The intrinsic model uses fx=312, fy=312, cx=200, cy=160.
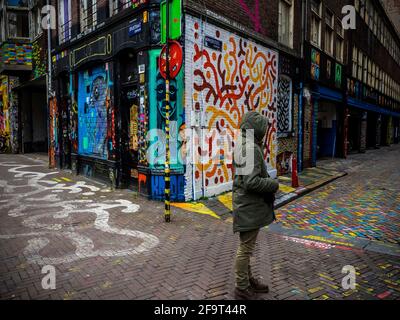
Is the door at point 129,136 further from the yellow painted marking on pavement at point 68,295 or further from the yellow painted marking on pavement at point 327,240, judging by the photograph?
the yellow painted marking on pavement at point 68,295

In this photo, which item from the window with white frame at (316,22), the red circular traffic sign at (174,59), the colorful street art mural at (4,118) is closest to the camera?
the red circular traffic sign at (174,59)

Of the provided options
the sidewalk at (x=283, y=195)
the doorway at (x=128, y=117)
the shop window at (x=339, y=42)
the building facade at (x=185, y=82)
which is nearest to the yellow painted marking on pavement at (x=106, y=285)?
the sidewalk at (x=283, y=195)

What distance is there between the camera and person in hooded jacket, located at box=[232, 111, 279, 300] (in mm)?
3268

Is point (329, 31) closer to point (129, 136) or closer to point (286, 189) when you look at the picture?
point (286, 189)

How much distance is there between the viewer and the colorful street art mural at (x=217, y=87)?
7680 millimetres

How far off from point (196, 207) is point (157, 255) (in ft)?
9.17

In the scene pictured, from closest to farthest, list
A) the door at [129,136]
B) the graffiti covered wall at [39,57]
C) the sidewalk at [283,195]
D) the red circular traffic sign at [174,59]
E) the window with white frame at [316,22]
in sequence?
1. the red circular traffic sign at [174,59]
2. the sidewalk at [283,195]
3. the door at [129,136]
4. the window with white frame at [316,22]
5. the graffiti covered wall at [39,57]

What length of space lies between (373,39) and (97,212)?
90.3ft

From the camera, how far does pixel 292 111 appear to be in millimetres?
12648

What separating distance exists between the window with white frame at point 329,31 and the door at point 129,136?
11637 millimetres

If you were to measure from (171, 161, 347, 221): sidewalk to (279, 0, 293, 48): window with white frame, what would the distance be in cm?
531

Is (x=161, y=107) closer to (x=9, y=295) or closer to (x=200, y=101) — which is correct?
(x=200, y=101)

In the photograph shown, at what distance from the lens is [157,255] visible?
4617 millimetres
